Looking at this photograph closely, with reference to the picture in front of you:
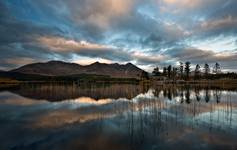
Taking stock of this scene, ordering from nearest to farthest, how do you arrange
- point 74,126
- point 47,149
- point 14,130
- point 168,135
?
point 47,149, point 168,135, point 14,130, point 74,126

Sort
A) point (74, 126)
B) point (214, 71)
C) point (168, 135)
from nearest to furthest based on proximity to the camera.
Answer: point (168, 135), point (74, 126), point (214, 71)

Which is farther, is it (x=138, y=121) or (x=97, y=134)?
(x=138, y=121)

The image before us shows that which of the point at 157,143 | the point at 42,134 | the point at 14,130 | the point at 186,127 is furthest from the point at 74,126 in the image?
the point at 186,127

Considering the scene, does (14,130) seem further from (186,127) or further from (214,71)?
(214,71)

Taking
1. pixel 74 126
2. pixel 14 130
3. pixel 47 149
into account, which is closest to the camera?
pixel 47 149

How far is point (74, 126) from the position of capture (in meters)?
16.7

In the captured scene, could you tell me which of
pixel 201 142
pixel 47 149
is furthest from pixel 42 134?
pixel 201 142

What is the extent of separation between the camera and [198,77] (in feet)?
431

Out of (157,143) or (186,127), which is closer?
(157,143)

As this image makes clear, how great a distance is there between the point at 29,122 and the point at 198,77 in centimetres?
13488

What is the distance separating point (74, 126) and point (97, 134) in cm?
387

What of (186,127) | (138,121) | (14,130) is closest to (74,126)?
(14,130)

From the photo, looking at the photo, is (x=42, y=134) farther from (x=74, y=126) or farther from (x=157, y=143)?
(x=157, y=143)

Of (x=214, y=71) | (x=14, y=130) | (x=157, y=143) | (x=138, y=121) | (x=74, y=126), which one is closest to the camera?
(x=157, y=143)
